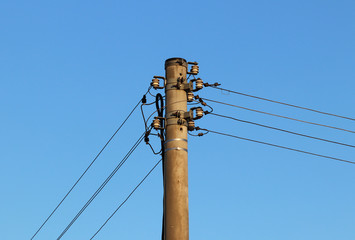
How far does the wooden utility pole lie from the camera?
11898mm

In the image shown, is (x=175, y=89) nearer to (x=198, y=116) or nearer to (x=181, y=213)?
(x=198, y=116)

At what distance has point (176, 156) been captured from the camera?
1234 cm

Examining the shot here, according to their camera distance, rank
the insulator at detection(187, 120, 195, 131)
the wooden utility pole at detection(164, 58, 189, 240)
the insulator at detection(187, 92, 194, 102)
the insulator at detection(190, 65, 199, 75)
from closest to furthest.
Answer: the wooden utility pole at detection(164, 58, 189, 240)
the insulator at detection(187, 120, 195, 131)
the insulator at detection(187, 92, 194, 102)
the insulator at detection(190, 65, 199, 75)

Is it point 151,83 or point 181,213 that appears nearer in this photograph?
point 181,213

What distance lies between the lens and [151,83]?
13.3m

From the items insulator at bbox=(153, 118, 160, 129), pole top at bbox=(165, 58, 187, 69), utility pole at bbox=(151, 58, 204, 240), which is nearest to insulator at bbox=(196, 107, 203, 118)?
utility pole at bbox=(151, 58, 204, 240)

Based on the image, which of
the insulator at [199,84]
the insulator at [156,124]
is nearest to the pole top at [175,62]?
the insulator at [199,84]

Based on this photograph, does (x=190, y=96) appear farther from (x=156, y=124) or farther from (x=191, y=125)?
(x=156, y=124)

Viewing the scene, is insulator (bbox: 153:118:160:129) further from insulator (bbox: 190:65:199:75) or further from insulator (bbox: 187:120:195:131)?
insulator (bbox: 190:65:199:75)

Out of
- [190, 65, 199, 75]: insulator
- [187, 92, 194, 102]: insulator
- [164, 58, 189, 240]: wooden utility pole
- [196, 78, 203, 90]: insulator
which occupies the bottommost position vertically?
[164, 58, 189, 240]: wooden utility pole

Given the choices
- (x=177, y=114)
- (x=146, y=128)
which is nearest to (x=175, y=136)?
(x=177, y=114)

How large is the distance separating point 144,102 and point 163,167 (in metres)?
2.33

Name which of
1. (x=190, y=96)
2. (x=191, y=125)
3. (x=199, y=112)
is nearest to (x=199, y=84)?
(x=190, y=96)

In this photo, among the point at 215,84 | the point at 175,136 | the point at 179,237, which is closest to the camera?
the point at 179,237
